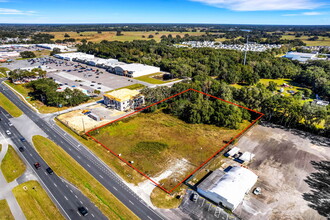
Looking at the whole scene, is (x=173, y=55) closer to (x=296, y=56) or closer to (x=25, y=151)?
(x=296, y=56)

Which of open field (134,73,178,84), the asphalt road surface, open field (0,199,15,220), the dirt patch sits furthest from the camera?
open field (134,73,178,84)

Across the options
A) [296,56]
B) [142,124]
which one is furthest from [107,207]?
[296,56]

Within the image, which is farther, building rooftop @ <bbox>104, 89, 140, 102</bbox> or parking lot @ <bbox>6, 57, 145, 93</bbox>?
parking lot @ <bbox>6, 57, 145, 93</bbox>

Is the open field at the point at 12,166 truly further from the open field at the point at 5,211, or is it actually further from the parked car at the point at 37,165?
the open field at the point at 5,211

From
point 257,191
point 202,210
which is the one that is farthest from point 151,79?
point 202,210

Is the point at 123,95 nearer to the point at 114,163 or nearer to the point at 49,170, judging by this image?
the point at 114,163

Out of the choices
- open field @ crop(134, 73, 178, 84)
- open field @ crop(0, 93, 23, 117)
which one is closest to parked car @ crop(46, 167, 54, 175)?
open field @ crop(0, 93, 23, 117)

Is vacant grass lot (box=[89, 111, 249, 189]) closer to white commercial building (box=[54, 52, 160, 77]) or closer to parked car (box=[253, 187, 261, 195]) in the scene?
parked car (box=[253, 187, 261, 195])
